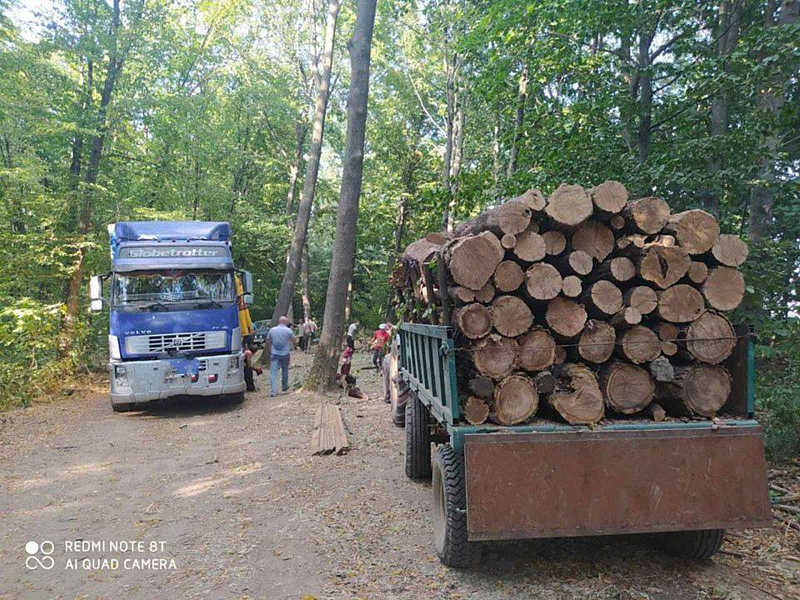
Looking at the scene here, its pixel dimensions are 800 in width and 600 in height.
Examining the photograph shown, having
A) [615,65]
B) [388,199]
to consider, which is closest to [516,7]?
[615,65]

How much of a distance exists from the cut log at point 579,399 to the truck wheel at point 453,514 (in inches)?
31.8

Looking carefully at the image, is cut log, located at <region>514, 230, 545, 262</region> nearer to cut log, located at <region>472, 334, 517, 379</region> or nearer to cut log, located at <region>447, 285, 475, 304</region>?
cut log, located at <region>447, 285, 475, 304</region>

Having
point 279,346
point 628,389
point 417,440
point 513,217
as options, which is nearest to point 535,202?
point 513,217

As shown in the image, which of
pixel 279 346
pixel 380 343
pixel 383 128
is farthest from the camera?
pixel 383 128

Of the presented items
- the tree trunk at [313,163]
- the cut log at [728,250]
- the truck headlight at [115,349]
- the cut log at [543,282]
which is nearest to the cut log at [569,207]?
the cut log at [543,282]

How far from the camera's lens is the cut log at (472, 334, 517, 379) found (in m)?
3.71

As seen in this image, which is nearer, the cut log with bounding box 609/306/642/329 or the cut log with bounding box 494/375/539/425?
the cut log with bounding box 494/375/539/425

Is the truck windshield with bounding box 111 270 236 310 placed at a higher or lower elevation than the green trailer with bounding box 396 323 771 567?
higher

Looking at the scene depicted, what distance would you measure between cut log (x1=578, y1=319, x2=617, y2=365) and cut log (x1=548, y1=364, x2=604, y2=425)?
0.40ft

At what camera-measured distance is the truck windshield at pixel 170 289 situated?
10.4 meters

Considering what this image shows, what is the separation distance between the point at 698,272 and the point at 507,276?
1319mm

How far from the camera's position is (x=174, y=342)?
10.4 metres

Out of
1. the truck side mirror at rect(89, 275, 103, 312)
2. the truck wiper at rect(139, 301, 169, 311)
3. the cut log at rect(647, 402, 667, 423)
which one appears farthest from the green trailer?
the truck side mirror at rect(89, 275, 103, 312)

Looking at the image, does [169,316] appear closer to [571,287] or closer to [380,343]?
[380,343]
